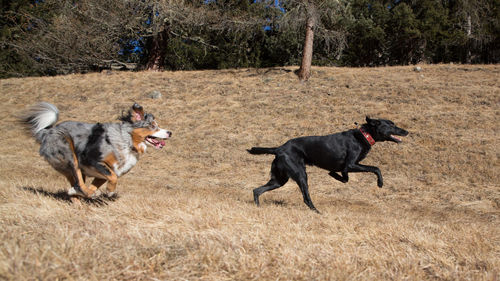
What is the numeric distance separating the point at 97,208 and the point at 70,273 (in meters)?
2.31

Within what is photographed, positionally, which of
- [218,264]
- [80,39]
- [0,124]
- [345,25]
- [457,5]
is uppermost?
[457,5]

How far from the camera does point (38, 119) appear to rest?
546 centimetres

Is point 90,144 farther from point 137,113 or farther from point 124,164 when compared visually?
point 137,113

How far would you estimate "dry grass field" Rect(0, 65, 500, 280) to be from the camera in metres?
3.25

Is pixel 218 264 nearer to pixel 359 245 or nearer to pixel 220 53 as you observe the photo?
pixel 359 245

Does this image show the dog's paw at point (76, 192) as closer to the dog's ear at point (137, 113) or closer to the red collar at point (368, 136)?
the dog's ear at point (137, 113)

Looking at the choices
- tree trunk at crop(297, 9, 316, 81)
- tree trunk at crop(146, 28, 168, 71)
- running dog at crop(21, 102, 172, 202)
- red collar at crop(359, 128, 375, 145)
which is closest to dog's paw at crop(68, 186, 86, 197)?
running dog at crop(21, 102, 172, 202)

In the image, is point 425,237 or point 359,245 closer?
point 359,245

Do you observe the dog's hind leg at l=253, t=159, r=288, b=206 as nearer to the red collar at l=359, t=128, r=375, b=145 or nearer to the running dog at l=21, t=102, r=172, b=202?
the red collar at l=359, t=128, r=375, b=145

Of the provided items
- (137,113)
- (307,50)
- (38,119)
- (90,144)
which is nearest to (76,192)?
(90,144)

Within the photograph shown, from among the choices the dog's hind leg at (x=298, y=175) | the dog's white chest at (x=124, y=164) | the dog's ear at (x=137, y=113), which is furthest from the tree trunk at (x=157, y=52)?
the dog's white chest at (x=124, y=164)

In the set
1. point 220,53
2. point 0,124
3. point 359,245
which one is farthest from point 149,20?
point 359,245

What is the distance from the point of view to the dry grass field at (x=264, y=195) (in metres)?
3.25

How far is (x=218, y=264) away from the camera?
3.18 meters
